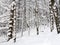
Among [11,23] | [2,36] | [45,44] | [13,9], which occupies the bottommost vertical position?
[2,36]

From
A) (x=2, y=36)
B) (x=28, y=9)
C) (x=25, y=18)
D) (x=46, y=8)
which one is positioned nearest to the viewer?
(x=2, y=36)

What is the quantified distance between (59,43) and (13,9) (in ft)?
20.4

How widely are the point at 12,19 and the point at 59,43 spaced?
579 centimetres

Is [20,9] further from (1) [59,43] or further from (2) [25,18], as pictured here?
(1) [59,43]

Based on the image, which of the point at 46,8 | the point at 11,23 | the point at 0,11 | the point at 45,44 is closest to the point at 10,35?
the point at 11,23

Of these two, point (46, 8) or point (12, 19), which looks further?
point (46, 8)

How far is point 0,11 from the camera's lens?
2647 centimetres

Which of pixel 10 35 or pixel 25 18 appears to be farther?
pixel 25 18

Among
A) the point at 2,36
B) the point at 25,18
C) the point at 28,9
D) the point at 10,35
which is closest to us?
the point at 10,35

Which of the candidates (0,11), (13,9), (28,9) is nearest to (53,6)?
(13,9)

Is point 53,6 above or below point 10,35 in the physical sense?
above

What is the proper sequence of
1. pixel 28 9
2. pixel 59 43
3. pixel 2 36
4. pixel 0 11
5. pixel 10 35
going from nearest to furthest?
pixel 59 43
pixel 10 35
pixel 0 11
pixel 2 36
pixel 28 9

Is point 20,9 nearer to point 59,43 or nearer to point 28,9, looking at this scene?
point 28,9

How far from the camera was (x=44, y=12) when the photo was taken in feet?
152
